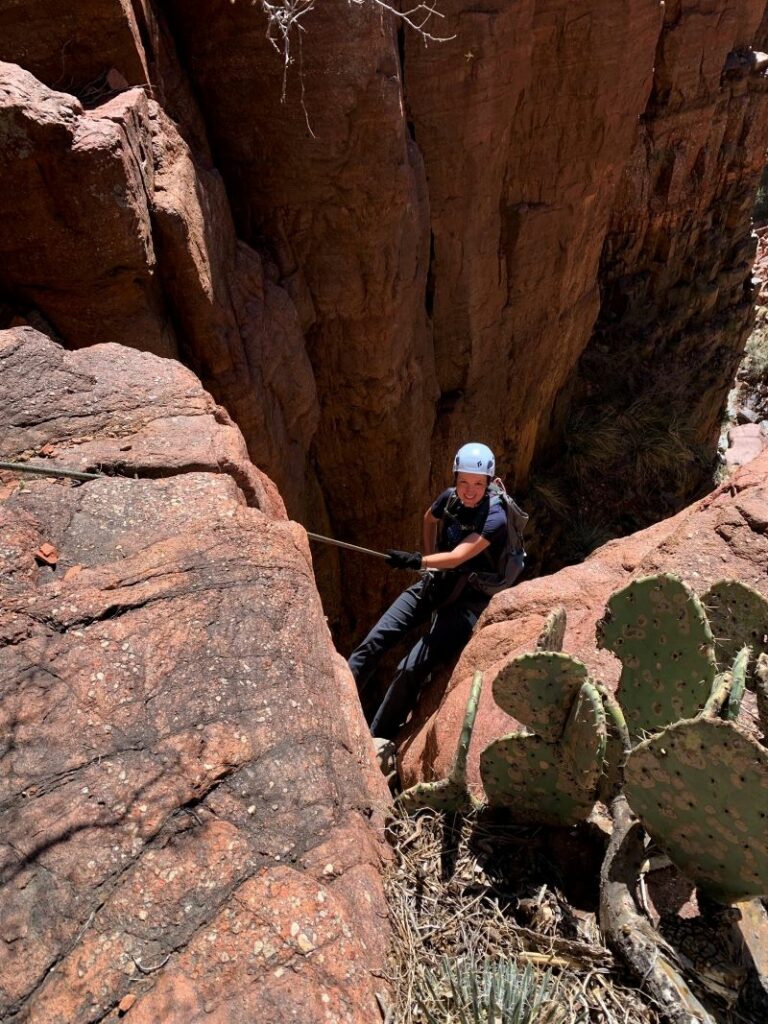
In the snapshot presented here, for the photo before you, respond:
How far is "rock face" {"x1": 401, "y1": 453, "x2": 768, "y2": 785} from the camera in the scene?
4.07m

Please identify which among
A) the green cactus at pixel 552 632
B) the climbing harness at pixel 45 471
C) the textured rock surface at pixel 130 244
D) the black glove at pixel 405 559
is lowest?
the black glove at pixel 405 559

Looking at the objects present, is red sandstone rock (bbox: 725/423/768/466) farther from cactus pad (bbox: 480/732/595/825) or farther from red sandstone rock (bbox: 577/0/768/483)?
cactus pad (bbox: 480/732/595/825)

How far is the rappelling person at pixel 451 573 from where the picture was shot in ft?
15.3

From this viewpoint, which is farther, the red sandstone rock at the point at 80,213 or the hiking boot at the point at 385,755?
the red sandstone rock at the point at 80,213

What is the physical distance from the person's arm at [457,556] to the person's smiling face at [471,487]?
230 mm

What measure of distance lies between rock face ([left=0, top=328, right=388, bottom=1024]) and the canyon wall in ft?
4.81

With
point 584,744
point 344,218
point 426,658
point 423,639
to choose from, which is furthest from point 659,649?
point 344,218

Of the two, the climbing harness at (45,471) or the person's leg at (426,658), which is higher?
the climbing harness at (45,471)

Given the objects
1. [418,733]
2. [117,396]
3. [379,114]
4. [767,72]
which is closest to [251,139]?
[379,114]

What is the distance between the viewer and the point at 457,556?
4633 millimetres

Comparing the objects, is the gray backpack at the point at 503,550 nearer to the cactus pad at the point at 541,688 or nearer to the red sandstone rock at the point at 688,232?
the cactus pad at the point at 541,688

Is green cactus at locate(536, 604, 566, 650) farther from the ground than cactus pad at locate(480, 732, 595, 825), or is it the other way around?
green cactus at locate(536, 604, 566, 650)

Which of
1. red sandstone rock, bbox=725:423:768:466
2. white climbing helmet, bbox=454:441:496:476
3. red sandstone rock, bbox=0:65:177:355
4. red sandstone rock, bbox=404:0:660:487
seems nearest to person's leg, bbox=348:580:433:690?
white climbing helmet, bbox=454:441:496:476

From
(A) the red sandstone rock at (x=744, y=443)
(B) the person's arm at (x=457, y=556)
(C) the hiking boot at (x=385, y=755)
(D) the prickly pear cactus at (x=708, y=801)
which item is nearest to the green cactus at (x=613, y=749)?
(D) the prickly pear cactus at (x=708, y=801)
